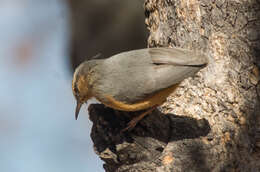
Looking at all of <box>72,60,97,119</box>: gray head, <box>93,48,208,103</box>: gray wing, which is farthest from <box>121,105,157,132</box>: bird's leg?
<box>72,60,97,119</box>: gray head

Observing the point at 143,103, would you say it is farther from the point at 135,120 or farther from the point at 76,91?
the point at 76,91

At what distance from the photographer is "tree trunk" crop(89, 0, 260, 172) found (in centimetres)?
335

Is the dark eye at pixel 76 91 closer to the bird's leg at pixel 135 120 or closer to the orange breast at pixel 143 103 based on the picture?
the orange breast at pixel 143 103

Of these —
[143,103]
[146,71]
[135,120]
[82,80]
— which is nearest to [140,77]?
[146,71]

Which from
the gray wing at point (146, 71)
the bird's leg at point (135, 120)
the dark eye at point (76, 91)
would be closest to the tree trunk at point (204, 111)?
the bird's leg at point (135, 120)

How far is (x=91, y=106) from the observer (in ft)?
11.8

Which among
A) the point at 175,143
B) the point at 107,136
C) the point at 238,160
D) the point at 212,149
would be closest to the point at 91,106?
the point at 107,136

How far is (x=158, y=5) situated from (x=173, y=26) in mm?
406

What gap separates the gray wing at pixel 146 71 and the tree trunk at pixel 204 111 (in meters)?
0.22

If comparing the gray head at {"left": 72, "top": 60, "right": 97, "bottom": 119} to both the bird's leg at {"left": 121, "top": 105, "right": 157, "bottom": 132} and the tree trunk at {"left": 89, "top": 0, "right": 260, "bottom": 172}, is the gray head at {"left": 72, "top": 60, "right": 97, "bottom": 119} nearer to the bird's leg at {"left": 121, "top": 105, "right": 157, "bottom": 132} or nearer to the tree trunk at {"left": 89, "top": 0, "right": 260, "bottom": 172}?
the tree trunk at {"left": 89, "top": 0, "right": 260, "bottom": 172}

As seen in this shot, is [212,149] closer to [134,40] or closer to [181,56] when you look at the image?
[181,56]

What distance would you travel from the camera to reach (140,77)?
3588mm

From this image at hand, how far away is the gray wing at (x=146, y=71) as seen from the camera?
3531 millimetres

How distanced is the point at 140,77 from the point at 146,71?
0.28ft
